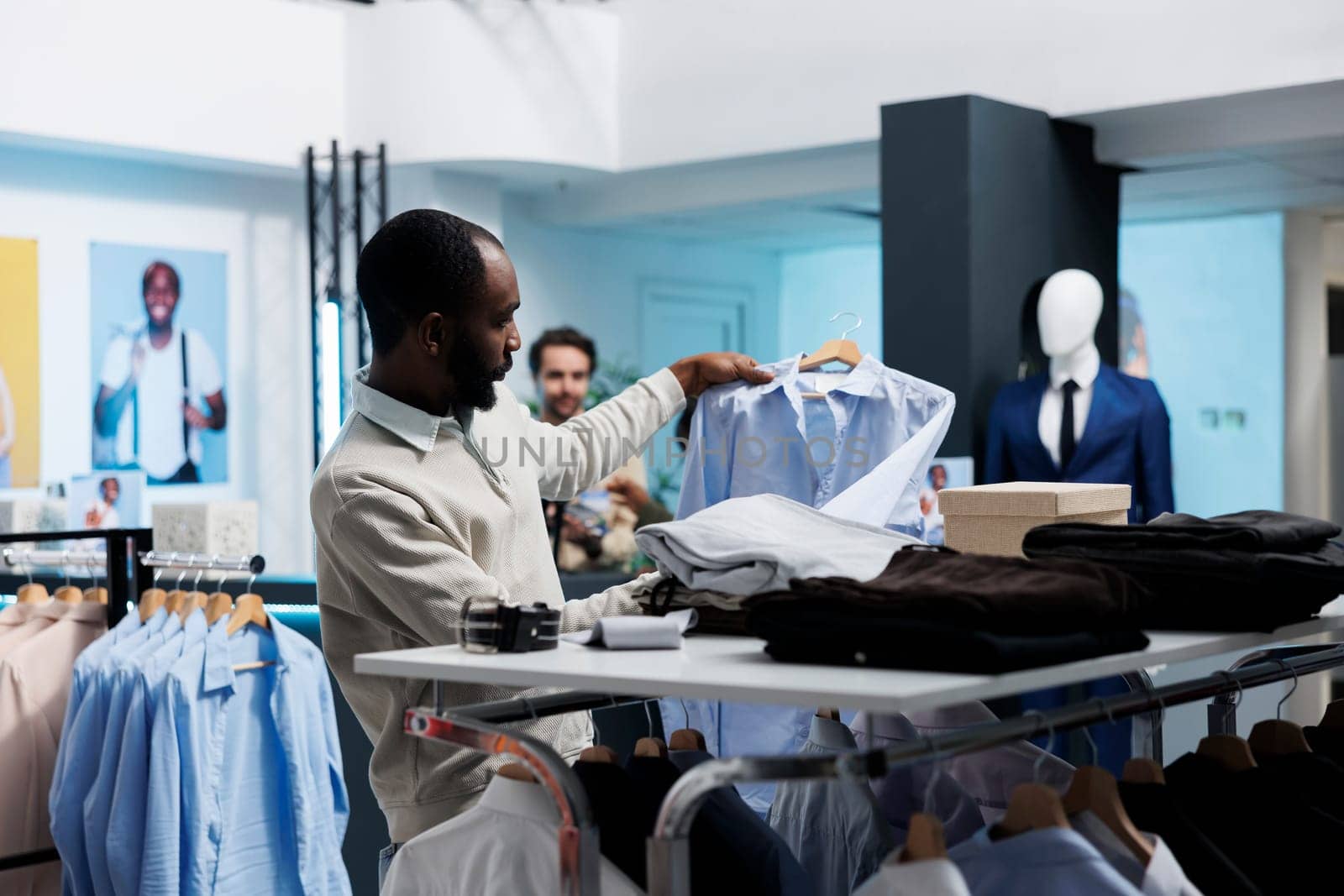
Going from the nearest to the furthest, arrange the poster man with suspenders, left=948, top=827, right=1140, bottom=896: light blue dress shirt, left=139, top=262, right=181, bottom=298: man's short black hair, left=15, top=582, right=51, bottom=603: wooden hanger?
left=948, top=827, right=1140, bottom=896: light blue dress shirt → left=15, top=582, right=51, bottom=603: wooden hanger → the poster man with suspenders → left=139, top=262, right=181, bottom=298: man's short black hair

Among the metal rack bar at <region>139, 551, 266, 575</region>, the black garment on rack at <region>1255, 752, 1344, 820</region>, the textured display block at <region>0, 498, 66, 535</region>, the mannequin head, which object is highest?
the mannequin head

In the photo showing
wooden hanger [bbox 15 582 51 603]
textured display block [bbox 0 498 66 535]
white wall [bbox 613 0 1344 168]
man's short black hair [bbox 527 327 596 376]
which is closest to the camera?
wooden hanger [bbox 15 582 51 603]

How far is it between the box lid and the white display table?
14.5 inches

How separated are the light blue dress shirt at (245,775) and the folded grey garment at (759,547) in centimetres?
146

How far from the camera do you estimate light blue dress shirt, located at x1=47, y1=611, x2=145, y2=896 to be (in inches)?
113

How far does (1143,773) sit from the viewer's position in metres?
1.63

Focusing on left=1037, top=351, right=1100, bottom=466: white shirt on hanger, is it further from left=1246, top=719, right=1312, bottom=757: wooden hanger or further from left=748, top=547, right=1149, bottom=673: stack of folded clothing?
left=748, top=547, right=1149, bottom=673: stack of folded clothing

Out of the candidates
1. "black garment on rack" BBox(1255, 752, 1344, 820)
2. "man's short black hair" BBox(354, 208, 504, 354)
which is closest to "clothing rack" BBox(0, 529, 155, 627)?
"man's short black hair" BBox(354, 208, 504, 354)

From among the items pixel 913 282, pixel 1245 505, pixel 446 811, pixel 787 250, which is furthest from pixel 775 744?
pixel 787 250

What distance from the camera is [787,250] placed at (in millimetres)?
9938

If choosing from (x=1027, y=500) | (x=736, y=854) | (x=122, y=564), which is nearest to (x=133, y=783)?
(x=122, y=564)

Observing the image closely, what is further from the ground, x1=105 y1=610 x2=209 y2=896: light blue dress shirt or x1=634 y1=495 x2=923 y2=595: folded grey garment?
x1=634 y1=495 x2=923 y2=595: folded grey garment

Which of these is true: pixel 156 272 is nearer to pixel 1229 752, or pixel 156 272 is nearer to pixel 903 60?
pixel 903 60

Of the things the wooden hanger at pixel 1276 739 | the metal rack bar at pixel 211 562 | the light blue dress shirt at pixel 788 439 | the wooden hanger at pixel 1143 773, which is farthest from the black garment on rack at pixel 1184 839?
the metal rack bar at pixel 211 562
